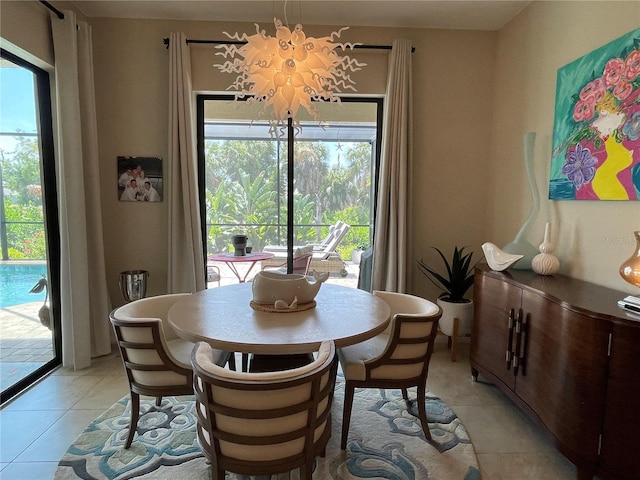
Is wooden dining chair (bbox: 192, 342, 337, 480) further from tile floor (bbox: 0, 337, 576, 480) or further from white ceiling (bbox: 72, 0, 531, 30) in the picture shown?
white ceiling (bbox: 72, 0, 531, 30)

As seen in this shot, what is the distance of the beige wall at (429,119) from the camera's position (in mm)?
3125

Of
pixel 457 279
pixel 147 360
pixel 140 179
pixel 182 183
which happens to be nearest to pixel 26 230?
pixel 140 179

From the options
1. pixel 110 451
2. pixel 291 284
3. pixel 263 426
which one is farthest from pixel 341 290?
pixel 110 451

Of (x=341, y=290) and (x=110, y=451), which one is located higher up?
(x=341, y=290)

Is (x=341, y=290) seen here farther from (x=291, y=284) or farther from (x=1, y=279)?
(x=1, y=279)

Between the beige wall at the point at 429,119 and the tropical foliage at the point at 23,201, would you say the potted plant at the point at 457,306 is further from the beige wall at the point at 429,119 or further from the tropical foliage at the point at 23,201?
the tropical foliage at the point at 23,201

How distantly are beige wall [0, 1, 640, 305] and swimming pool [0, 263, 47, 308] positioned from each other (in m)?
0.61

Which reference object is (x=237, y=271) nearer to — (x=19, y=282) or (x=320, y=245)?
(x=320, y=245)

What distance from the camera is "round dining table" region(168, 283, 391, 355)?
5.06 feet

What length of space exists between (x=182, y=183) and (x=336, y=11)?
6.36ft

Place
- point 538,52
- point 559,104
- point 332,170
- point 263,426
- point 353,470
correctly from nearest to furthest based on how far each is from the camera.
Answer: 1. point 263,426
2. point 353,470
3. point 559,104
4. point 538,52
5. point 332,170

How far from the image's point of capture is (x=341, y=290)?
8.09ft

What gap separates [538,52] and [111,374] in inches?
160

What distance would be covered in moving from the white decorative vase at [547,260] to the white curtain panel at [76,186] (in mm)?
3290
